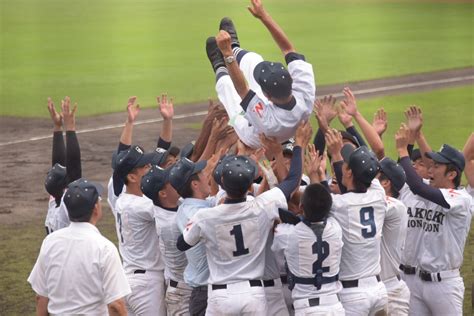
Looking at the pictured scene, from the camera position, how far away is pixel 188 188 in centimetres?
552

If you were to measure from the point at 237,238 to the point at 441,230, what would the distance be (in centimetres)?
153

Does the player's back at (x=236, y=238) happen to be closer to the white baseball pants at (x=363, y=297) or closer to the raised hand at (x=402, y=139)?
the white baseball pants at (x=363, y=297)

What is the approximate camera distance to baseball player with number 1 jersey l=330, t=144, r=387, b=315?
5.44 metres

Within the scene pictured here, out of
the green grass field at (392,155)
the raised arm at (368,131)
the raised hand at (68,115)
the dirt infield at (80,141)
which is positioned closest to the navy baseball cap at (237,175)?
the raised arm at (368,131)

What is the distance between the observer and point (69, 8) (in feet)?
101

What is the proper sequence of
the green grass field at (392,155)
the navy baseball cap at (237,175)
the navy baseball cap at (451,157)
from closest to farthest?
the navy baseball cap at (237,175) → the navy baseball cap at (451,157) → the green grass field at (392,155)

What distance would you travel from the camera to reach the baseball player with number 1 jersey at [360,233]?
5.44 m

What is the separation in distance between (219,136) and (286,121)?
53 centimetres

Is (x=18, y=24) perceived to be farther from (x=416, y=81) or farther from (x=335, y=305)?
(x=335, y=305)

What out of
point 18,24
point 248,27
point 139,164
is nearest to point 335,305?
point 139,164

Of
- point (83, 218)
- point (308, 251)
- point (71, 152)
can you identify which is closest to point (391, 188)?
point (308, 251)

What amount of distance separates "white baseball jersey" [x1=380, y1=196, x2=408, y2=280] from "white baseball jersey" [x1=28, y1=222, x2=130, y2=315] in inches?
63.8

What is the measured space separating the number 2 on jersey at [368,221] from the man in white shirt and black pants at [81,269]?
1.34m

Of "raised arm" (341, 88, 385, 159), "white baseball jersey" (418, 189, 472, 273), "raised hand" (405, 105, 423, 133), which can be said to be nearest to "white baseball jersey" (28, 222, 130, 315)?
"raised arm" (341, 88, 385, 159)
